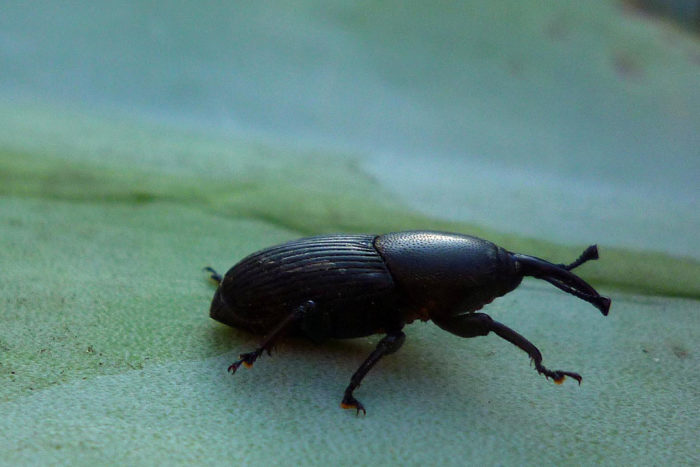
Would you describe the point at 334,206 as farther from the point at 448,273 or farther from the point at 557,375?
the point at 557,375

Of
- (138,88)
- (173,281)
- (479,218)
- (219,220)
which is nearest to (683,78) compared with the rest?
(479,218)

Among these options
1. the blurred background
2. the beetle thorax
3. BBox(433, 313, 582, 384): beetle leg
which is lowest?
BBox(433, 313, 582, 384): beetle leg

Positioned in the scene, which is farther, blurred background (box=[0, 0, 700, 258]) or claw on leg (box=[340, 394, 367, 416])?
Result: blurred background (box=[0, 0, 700, 258])

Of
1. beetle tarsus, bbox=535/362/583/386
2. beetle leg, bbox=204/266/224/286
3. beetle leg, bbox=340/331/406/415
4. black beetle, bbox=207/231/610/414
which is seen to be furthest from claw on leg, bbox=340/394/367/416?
beetle leg, bbox=204/266/224/286

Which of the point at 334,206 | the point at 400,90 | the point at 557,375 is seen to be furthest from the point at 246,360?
the point at 400,90

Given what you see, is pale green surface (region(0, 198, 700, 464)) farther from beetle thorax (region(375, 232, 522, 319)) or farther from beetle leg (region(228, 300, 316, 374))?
beetle thorax (region(375, 232, 522, 319))

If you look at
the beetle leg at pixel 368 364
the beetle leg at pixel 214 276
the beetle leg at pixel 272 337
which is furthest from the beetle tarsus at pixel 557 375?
the beetle leg at pixel 214 276

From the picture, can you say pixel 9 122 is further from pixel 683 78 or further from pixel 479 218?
pixel 683 78
